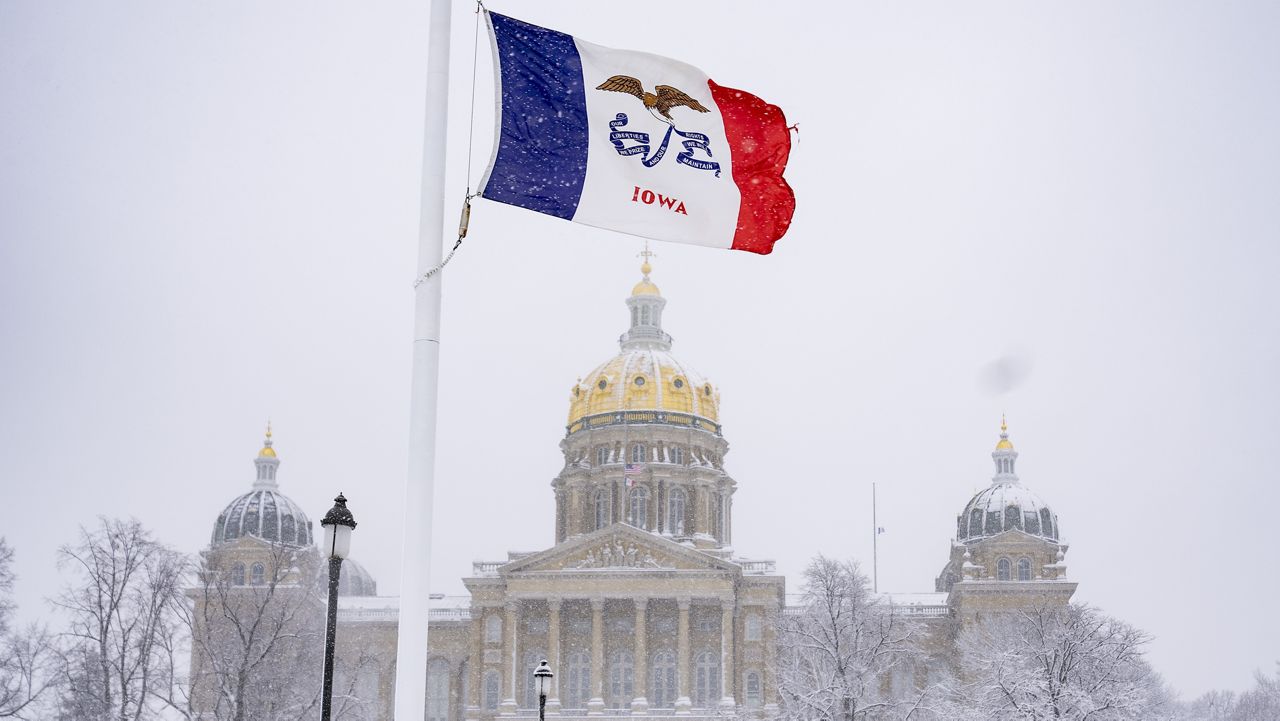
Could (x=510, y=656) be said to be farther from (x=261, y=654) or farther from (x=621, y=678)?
(x=261, y=654)

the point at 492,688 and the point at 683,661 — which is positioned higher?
the point at 683,661

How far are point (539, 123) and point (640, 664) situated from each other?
245 feet

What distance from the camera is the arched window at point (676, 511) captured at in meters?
101

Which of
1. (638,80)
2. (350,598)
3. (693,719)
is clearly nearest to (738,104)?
(638,80)

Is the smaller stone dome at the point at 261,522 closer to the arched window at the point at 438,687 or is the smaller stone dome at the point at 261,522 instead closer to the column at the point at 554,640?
the arched window at the point at 438,687

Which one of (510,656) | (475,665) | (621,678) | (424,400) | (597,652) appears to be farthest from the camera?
(621,678)

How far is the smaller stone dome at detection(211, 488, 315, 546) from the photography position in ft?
346

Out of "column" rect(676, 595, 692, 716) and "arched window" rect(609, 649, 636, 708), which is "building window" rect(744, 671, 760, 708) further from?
"arched window" rect(609, 649, 636, 708)

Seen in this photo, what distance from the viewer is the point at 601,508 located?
102 meters

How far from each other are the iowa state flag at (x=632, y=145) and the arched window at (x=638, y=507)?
84.0 meters

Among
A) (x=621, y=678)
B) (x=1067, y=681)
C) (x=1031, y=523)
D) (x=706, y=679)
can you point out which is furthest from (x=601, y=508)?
(x=1067, y=681)

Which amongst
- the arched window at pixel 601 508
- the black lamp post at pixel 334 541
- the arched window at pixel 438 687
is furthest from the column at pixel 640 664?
the black lamp post at pixel 334 541

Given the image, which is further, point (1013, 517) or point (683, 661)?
point (1013, 517)

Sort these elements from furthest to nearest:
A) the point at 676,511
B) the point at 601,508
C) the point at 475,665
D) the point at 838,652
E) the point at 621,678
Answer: the point at 601,508
the point at 676,511
the point at 621,678
the point at 475,665
the point at 838,652
